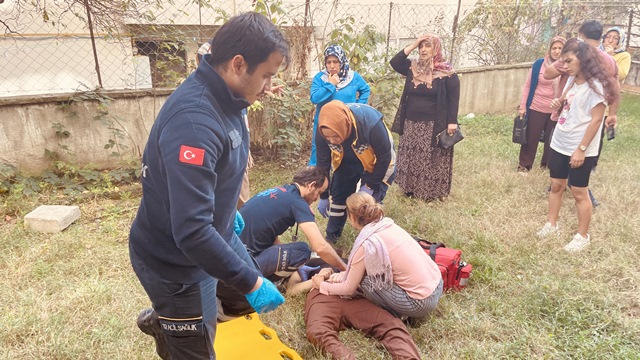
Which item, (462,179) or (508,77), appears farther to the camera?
(508,77)

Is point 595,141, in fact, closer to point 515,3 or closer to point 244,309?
point 244,309

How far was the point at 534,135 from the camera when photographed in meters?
5.00

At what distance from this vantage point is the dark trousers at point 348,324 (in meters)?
2.39

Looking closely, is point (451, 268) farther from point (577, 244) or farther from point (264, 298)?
point (264, 298)

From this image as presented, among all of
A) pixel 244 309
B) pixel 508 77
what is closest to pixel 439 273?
pixel 244 309

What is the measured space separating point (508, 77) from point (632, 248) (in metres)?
5.83

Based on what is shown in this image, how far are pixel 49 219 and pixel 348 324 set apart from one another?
273cm

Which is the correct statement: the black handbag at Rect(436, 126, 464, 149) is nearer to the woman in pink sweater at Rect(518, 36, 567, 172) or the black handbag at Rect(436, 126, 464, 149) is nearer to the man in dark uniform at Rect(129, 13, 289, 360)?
the woman in pink sweater at Rect(518, 36, 567, 172)

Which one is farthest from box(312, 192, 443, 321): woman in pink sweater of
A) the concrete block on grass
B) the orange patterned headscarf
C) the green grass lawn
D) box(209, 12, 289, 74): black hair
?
the concrete block on grass

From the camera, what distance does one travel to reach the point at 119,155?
16.5 ft

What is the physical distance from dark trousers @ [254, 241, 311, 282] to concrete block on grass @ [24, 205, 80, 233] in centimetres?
199

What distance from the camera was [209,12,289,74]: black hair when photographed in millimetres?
1305

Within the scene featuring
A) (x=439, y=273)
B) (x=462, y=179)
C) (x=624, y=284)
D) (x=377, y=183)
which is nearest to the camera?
(x=439, y=273)

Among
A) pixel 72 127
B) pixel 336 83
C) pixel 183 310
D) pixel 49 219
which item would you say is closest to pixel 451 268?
pixel 183 310
